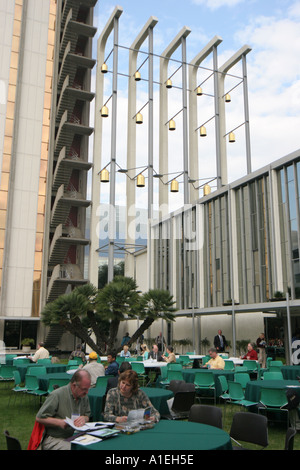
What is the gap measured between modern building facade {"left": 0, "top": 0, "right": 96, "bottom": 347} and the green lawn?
20.0m

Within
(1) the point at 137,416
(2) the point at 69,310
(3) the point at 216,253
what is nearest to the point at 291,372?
(1) the point at 137,416

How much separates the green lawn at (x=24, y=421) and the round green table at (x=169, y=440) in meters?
3.85

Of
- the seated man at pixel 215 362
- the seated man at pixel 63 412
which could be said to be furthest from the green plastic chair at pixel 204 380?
the seated man at pixel 63 412

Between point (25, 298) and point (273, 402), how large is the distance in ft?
94.1

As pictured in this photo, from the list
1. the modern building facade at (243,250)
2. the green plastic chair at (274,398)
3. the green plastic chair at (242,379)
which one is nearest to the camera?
the green plastic chair at (274,398)

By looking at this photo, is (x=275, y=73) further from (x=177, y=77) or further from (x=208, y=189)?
(x=177, y=77)

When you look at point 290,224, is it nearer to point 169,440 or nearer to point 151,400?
point 151,400

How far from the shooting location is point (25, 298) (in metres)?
34.3

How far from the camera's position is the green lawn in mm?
8039

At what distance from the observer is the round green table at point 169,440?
12.9 feet

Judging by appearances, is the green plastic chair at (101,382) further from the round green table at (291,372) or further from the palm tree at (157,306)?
the palm tree at (157,306)

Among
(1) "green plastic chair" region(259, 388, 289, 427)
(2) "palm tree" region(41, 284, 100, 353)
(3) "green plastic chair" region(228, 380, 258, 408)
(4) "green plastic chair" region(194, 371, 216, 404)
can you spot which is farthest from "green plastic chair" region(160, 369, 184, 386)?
(2) "palm tree" region(41, 284, 100, 353)

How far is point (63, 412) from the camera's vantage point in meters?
4.76

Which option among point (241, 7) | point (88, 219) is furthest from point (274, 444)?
point (88, 219)
